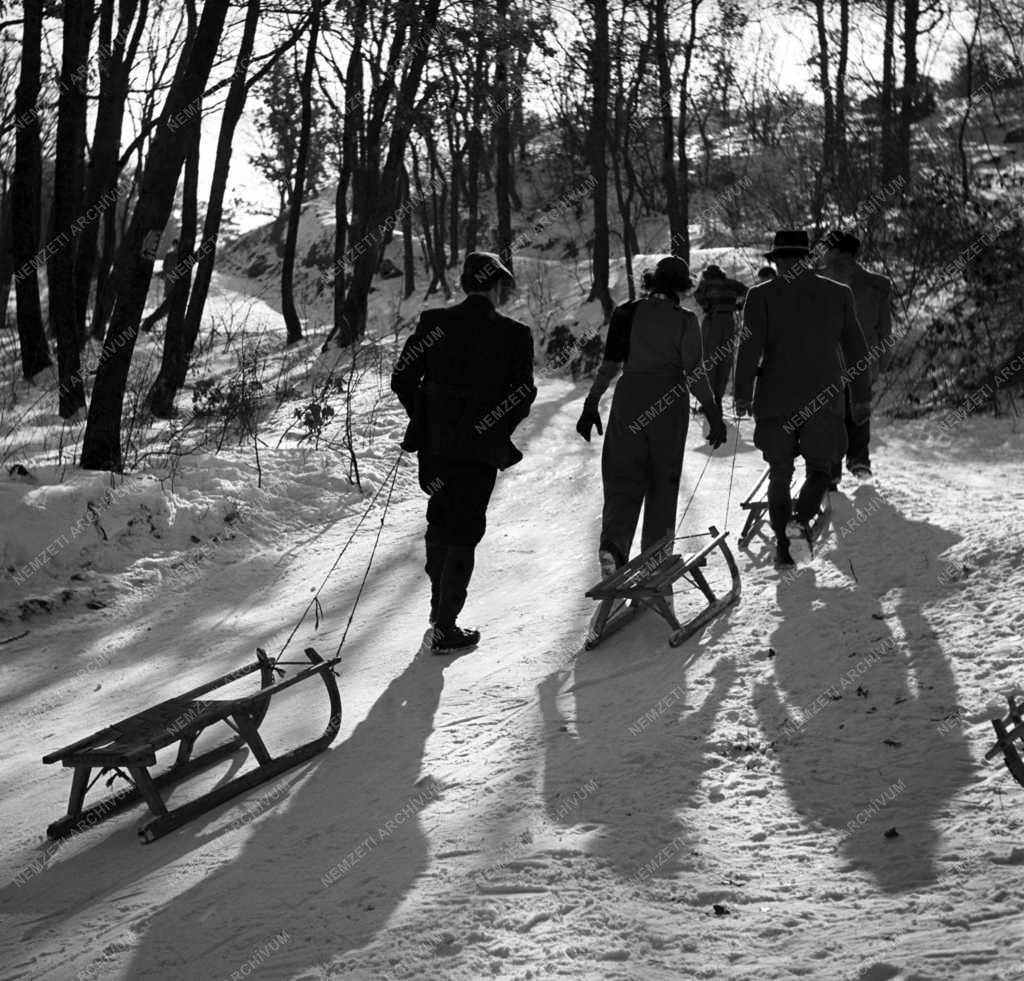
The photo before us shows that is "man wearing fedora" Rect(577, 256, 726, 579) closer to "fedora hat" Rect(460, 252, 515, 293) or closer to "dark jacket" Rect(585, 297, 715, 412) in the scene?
"dark jacket" Rect(585, 297, 715, 412)

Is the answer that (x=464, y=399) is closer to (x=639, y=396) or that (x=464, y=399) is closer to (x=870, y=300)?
(x=639, y=396)

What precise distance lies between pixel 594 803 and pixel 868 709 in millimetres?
1292

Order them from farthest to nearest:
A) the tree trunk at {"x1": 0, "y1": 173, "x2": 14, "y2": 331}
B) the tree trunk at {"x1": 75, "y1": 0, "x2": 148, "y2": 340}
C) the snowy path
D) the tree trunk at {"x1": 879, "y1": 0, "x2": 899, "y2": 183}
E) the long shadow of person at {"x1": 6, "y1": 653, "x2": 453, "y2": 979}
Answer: the tree trunk at {"x1": 0, "y1": 173, "x2": 14, "y2": 331} < the tree trunk at {"x1": 879, "y1": 0, "x2": 899, "y2": 183} < the tree trunk at {"x1": 75, "y1": 0, "x2": 148, "y2": 340} < the long shadow of person at {"x1": 6, "y1": 653, "x2": 453, "y2": 979} < the snowy path

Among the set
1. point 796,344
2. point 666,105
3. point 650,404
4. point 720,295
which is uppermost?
point 666,105

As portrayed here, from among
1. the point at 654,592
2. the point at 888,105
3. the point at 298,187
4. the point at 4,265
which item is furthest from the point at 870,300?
the point at 4,265

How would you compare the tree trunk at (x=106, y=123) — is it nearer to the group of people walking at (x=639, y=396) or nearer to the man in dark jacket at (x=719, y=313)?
the man in dark jacket at (x=719, y=313)

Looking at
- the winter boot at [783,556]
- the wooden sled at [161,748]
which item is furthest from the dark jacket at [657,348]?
the wooden sled at [161,748]

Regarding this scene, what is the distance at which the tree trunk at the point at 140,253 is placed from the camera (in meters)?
9.73

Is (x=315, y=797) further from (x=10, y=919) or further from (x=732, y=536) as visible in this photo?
(x=732, y=536)

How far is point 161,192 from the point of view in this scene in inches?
393

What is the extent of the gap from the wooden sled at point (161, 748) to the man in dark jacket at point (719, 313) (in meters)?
9.21

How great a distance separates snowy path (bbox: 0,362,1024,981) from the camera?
3.22m

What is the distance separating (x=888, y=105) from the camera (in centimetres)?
2322

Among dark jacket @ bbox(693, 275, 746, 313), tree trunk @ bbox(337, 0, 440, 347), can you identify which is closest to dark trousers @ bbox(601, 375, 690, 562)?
dark jacket @ bbox(693, 275, 746, 313)
